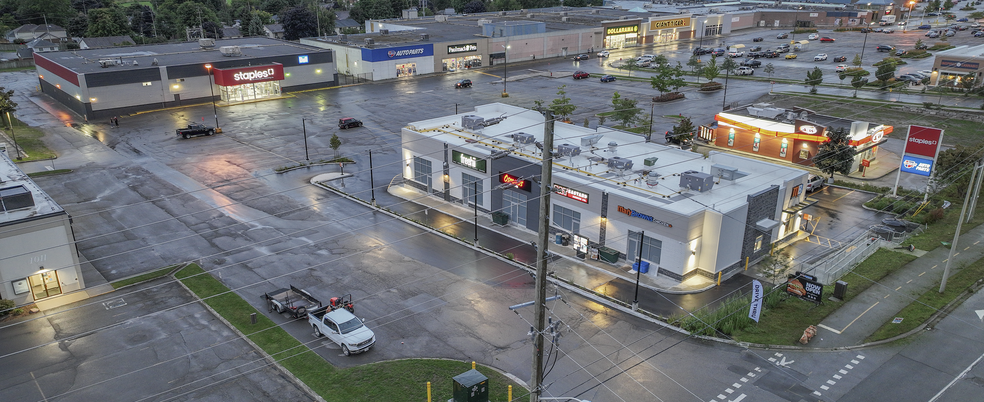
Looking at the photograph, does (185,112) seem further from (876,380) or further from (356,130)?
(876,380)

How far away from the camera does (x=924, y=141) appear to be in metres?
47.5

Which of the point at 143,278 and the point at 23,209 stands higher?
the point at 23,209

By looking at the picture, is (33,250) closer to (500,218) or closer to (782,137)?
(500,218)

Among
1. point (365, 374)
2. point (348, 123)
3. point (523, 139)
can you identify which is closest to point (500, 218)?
point (523, 139)

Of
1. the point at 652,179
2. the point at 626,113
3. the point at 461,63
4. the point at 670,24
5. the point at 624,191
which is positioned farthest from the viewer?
the point at 670,24

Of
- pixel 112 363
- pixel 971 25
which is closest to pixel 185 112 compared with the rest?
pixel 112 363

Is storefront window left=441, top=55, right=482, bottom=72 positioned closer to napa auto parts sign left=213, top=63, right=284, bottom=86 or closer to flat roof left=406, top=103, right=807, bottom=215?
napa auto parts sign left=213, top=63, right=284, bottom=86

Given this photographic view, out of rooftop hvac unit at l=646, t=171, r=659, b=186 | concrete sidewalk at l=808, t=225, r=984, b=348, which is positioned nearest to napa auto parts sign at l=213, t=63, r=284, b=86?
rooftop hvac unit at l=646, t=171, r=659, b=186

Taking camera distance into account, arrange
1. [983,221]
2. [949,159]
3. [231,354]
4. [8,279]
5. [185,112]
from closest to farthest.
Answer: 1. [231,354]
2. [8,279]
3. [983,221]
4. [949,159]
5. [185,112]

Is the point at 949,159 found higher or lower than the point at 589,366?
higher

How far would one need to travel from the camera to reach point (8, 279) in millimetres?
32625

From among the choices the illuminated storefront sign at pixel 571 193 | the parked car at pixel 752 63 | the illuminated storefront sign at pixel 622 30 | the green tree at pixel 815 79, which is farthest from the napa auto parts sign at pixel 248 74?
the parked car at pixel 752 63

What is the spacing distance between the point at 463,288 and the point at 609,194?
10.2m

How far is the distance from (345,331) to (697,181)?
21800 mm
